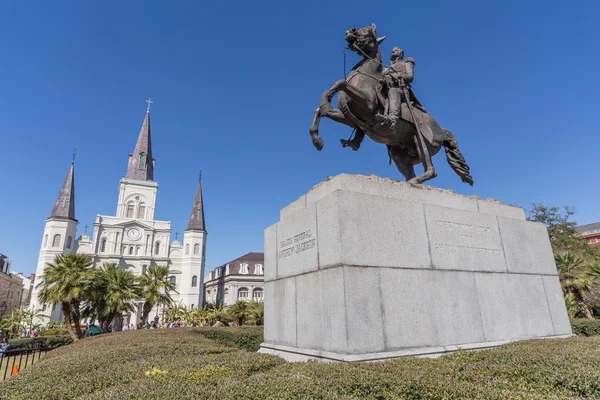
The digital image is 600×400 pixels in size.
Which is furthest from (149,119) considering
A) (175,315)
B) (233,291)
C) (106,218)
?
(175,315)

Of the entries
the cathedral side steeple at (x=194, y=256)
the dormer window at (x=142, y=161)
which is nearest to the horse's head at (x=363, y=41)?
the cathedral side steeple at (x=194, y=256)

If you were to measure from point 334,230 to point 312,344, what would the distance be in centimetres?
184

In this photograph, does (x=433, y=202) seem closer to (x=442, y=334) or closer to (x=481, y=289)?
(x=481, y=289)

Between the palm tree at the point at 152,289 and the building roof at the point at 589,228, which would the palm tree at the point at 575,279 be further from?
the building roof at the point at 589,228

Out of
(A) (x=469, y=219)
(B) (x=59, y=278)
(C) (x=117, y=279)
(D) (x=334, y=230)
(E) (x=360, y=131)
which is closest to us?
(D) (x=334, y=230)

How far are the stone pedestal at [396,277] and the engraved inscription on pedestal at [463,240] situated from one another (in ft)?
0.07

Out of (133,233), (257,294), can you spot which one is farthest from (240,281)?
(133,233)

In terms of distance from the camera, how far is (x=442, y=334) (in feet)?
18.0

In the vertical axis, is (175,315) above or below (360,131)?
below

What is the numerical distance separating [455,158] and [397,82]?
2.68m

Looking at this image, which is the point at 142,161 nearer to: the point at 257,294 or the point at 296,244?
the point at 257,294

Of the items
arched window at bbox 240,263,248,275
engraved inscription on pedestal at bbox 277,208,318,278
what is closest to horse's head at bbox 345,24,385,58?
engraved inscription on pedestal at bbox 277,208,318,278

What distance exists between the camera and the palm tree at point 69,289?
75.1ft

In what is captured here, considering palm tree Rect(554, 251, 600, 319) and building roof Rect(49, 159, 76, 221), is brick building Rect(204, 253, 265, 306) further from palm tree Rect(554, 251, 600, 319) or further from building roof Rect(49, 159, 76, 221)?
palm tree Rect(554, 251, 600, 319)
